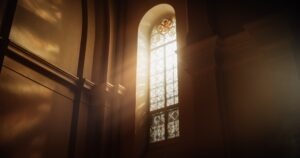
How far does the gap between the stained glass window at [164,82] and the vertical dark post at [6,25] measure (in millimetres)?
3634

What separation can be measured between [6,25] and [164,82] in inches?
150

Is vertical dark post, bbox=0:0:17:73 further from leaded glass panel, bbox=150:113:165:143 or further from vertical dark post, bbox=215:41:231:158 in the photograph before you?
vertical dark post, bbox=215:41:231:158

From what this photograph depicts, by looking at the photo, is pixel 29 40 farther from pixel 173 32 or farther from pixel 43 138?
pixel 173 32

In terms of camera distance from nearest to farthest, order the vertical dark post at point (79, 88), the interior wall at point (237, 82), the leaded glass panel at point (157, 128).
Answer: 1. the interior wall at point (237, 82)
2. the vertical dark post at point (79, 88)
3. the leaded glass panel at point (157, 128)

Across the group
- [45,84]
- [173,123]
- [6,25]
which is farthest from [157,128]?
[6,25]

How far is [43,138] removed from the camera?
27.0 ft

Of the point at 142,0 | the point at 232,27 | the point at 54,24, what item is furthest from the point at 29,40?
the point at 232,27

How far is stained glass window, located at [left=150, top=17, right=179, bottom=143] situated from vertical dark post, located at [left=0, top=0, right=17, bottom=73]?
3634 millimetres

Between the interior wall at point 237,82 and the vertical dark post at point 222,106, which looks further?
the vertical dark post at point 222,106

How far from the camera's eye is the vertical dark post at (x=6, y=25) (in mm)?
7809

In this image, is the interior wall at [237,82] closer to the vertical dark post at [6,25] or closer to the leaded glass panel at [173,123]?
the leaded glass panel at [173,123]

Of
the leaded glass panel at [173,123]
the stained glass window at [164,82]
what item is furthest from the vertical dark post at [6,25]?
the leaded glass panel at [173,123]

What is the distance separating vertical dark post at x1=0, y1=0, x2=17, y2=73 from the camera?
25.6 ft

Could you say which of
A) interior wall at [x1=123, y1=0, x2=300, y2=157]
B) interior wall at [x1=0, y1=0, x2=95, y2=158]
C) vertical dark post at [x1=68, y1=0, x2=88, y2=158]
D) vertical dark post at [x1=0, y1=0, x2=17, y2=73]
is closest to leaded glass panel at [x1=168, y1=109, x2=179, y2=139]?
interior wall at [x1=123, y1=0, x2=300, y2=157]
